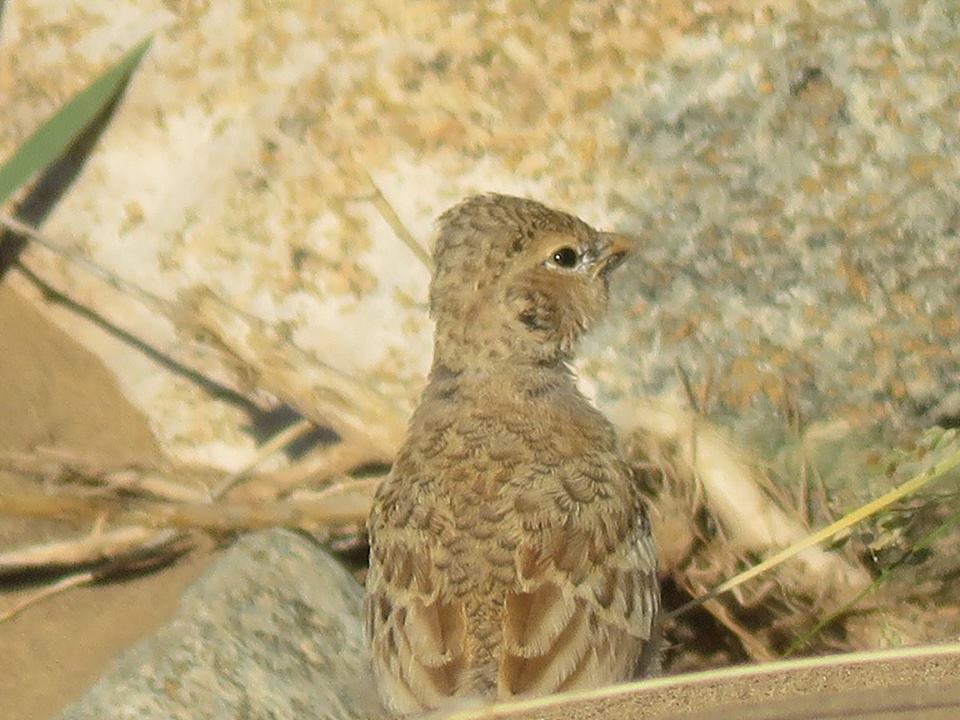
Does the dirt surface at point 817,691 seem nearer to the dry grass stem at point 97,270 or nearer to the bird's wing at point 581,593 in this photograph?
the bird's wing at point 581,593

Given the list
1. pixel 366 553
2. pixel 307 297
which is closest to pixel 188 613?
pixel 366 553

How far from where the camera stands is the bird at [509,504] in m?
3.67

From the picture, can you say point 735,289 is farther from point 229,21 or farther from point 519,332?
point 229,21

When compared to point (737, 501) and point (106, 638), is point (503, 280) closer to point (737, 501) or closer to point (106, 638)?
point (737, 501)

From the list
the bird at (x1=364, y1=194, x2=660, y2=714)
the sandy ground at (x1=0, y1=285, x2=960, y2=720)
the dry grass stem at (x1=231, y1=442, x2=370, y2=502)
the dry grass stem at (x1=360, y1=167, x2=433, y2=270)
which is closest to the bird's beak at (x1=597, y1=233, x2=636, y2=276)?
the bird at (x1=364, y1=194, x2=660, y2=714)

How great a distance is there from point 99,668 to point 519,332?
1433mm

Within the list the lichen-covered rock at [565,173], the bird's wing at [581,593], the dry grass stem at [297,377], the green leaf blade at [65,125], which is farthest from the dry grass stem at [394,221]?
the bird's wing at [581,593]

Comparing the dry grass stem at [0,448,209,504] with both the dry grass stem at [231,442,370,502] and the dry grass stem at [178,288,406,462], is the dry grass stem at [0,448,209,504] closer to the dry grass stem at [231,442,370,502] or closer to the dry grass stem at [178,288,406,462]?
the dry grass stem at [231,442,370,502]

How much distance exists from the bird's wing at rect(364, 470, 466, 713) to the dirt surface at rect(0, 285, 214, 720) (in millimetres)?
899

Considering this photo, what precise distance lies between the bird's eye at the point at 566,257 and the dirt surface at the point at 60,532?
1.46m

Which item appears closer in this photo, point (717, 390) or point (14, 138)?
point (717, 390)

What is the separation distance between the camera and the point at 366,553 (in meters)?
5.05

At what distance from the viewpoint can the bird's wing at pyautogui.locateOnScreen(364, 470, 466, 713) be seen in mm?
3627

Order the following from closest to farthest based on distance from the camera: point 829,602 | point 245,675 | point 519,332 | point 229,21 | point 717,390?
1. point 245,675
2. point 519,332
3. point 829,602
4. point 717,390
5. point 229,21
